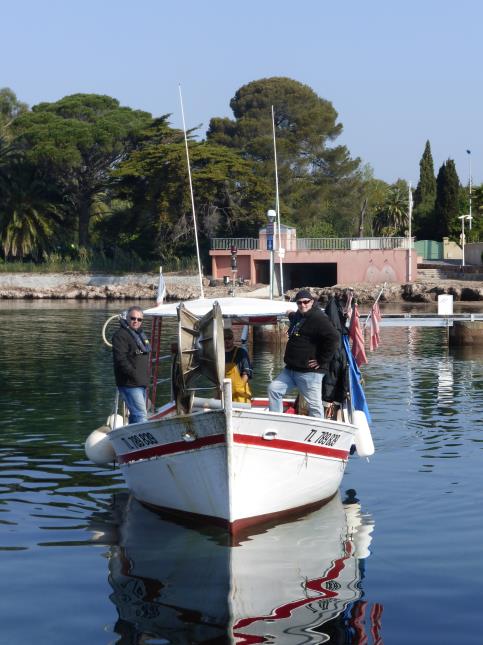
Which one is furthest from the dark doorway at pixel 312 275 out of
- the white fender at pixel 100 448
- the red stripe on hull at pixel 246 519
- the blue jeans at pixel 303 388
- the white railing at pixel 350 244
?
the red stripe on hull at pixel 246 519

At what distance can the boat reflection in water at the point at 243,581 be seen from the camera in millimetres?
9898

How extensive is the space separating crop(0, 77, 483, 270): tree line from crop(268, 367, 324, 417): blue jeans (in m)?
68.1

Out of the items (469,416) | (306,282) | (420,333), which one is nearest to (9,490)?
(469,416)

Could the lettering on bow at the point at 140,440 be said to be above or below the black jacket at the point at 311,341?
below

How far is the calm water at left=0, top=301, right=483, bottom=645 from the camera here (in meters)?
9.97

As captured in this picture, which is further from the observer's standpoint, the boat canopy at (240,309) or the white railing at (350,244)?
the white railing at (350,244)

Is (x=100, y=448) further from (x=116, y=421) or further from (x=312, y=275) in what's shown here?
(x=312, y=275)

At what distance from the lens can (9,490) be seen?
1582 centimetres

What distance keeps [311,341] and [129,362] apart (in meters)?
2.68

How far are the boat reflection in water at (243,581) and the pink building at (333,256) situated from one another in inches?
2732

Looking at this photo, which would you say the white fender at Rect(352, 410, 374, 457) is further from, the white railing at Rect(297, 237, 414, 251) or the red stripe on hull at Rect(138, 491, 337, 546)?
the white railing at Rect(297, 237, 414, 251)

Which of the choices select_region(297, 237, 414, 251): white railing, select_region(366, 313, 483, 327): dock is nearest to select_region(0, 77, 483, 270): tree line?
select_region(297, 237, 414, 251): white railing

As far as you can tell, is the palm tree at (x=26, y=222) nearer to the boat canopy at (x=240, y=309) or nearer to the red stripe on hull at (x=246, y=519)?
the boat canopy at (x=240, y=309)

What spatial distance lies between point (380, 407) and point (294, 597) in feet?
46.2
